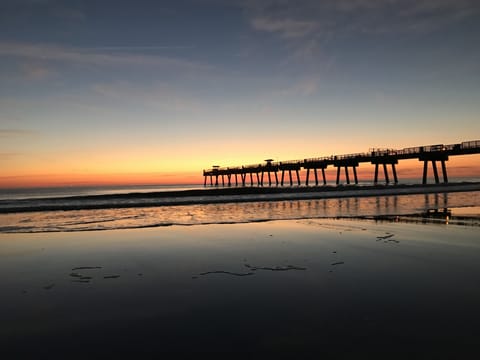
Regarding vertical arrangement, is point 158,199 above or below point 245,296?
above

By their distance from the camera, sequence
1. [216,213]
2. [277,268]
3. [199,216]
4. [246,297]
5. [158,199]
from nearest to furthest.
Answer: [246,297] → [277,268] → [199,216] → [216,213] → [158,199]

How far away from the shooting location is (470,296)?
4938 millimetres

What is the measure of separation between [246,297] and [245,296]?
0.05 meters

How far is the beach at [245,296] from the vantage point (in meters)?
3.68

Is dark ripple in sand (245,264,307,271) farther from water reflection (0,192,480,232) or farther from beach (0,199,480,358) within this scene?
water reflection (0,192,480,232)

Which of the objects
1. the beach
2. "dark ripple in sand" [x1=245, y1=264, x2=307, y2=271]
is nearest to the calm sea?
the beach

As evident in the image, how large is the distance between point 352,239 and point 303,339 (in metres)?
7.00

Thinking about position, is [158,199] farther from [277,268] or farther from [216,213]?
[277,268]

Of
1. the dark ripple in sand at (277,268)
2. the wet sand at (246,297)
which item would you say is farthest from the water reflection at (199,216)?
the dark ripple in sand at (277,268)

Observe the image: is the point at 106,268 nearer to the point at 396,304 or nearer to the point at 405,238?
the point at 396,304

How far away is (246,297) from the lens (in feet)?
17.0

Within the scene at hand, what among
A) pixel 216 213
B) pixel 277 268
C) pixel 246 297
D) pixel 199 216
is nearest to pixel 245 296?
pixel 246 297

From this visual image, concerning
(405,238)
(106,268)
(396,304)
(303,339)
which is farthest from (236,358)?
(405,238)

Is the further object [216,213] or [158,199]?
[158,199]
